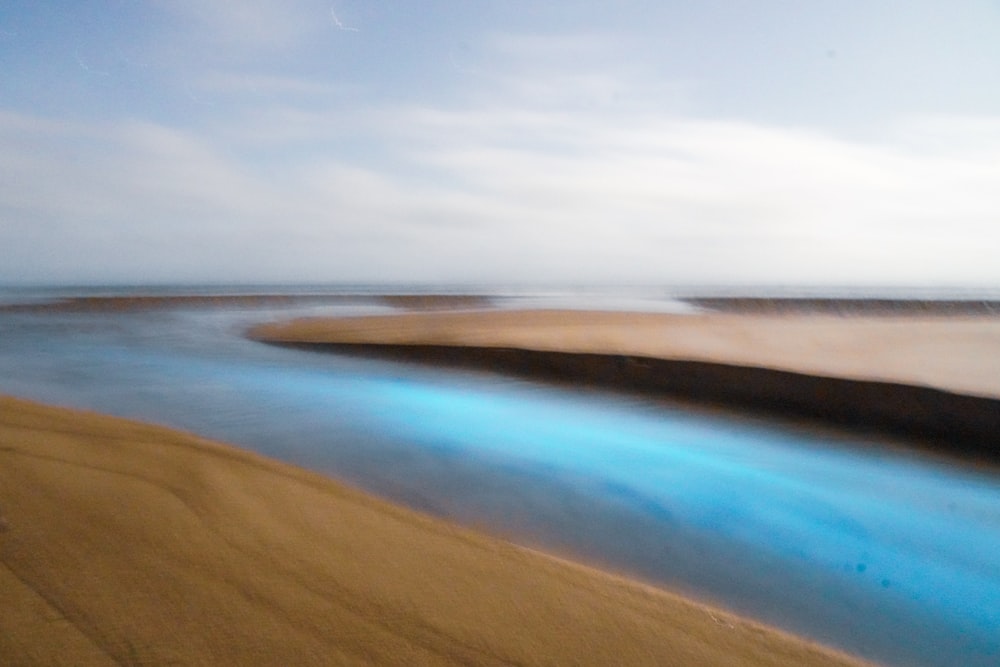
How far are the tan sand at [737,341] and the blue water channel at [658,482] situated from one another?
160cm

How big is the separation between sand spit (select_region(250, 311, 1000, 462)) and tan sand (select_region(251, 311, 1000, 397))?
0.02m

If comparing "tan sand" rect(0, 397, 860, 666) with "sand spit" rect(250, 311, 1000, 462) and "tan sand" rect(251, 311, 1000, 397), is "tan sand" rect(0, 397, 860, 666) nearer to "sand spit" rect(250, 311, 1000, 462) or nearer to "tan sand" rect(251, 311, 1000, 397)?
"sand spit" rect(250, 311, 1000, 462)

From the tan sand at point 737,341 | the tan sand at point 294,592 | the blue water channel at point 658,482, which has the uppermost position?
the tan sand at point 737,341

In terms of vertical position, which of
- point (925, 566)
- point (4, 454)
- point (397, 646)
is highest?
point (4, 454)

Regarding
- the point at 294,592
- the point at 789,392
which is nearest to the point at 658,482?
the point at 294,592

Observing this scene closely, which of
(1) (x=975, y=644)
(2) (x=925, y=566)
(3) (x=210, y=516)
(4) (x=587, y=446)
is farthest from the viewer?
(4) (x=587, y=446)

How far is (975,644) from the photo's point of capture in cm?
241

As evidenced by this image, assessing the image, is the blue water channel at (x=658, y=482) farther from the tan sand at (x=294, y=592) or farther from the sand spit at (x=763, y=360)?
the sand spit at (x=763, y=360)

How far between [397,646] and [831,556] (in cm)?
240

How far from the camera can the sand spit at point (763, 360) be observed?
5414 mm

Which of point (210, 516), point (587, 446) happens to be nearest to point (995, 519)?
point (587, 446)

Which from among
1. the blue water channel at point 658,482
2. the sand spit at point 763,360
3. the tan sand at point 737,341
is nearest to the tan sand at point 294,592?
the blue water channel at point 658,482

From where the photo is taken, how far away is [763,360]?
7.39m

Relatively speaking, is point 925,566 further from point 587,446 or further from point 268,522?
point 268,522
